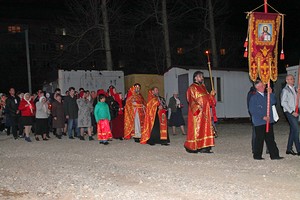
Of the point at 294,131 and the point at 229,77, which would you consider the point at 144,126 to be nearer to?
the point at 294,131

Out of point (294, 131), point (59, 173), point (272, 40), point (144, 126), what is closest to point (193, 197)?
point (59, 173)

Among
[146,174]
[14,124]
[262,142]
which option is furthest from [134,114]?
[146,174]

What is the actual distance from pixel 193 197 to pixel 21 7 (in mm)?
59645

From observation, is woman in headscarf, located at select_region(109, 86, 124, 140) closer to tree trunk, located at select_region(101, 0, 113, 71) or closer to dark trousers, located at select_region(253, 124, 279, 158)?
dark trousers, located at select_region(253, 124, 279, 158)

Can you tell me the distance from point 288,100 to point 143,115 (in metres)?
5.21

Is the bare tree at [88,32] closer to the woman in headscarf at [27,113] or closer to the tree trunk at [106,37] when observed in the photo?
the tree trunk at [106,37]

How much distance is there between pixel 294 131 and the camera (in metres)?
8.97

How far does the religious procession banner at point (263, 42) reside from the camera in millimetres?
9297

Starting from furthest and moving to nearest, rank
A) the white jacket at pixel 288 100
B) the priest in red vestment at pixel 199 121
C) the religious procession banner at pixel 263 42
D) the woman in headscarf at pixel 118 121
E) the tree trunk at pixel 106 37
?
the tree trunk at pixel 106 37 < the woman in headscarf at pixel 118 121 < the priest in red vestment at pixel 199 121 < the religious procession banner at pixel 263 42 < the white jacket at pixel 288 100

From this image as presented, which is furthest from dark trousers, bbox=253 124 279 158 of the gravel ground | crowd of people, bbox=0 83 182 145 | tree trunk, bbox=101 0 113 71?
tree trunk, bbox=101 0 113 71

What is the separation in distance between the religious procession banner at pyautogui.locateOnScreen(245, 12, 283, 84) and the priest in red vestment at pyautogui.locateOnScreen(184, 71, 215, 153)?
4.41 ft

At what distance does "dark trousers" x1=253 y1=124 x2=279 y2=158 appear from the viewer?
28.1 ft

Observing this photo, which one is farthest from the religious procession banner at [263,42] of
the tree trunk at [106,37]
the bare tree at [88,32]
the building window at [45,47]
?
the building window at [45,47]

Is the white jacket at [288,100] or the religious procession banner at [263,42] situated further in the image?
the religious procession banner at [263,42]
